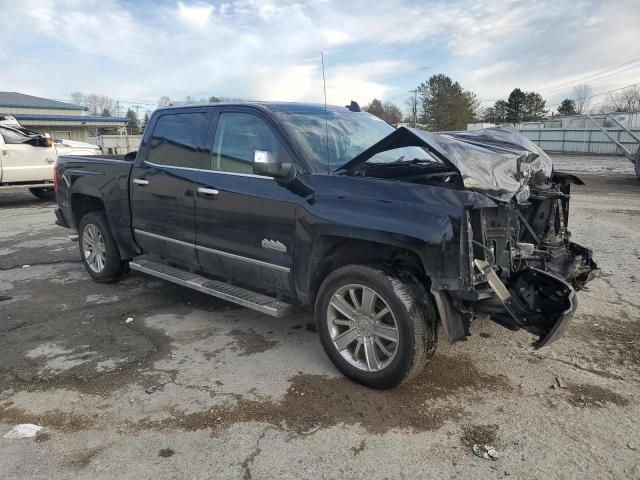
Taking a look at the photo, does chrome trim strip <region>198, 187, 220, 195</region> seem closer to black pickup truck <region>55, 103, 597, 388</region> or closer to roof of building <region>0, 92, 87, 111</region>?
black pickup truck <region>55, 103, 597, 388</region>

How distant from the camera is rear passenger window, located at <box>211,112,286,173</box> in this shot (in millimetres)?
4109

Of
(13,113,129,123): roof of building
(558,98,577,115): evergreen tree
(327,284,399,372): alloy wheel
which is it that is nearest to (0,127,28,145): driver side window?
(327,284,399,372): alloy wheel

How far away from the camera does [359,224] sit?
11.1ft

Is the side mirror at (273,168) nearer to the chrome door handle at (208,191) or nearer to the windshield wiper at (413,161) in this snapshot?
the chrome door handle at (208,191)

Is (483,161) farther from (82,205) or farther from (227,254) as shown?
(82,205)

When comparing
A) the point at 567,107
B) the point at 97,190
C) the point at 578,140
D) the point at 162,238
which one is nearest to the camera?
the point at 162,238

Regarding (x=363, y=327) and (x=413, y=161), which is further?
(x=413, y=161)

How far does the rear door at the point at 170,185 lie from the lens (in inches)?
183

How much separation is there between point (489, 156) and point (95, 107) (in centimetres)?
8697

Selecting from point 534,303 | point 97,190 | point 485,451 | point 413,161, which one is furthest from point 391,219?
point 97,190

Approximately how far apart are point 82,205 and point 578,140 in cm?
3385

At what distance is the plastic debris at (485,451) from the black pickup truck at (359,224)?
2.00 ft

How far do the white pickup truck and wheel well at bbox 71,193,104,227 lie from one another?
318 inches

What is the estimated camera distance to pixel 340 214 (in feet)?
11.4
